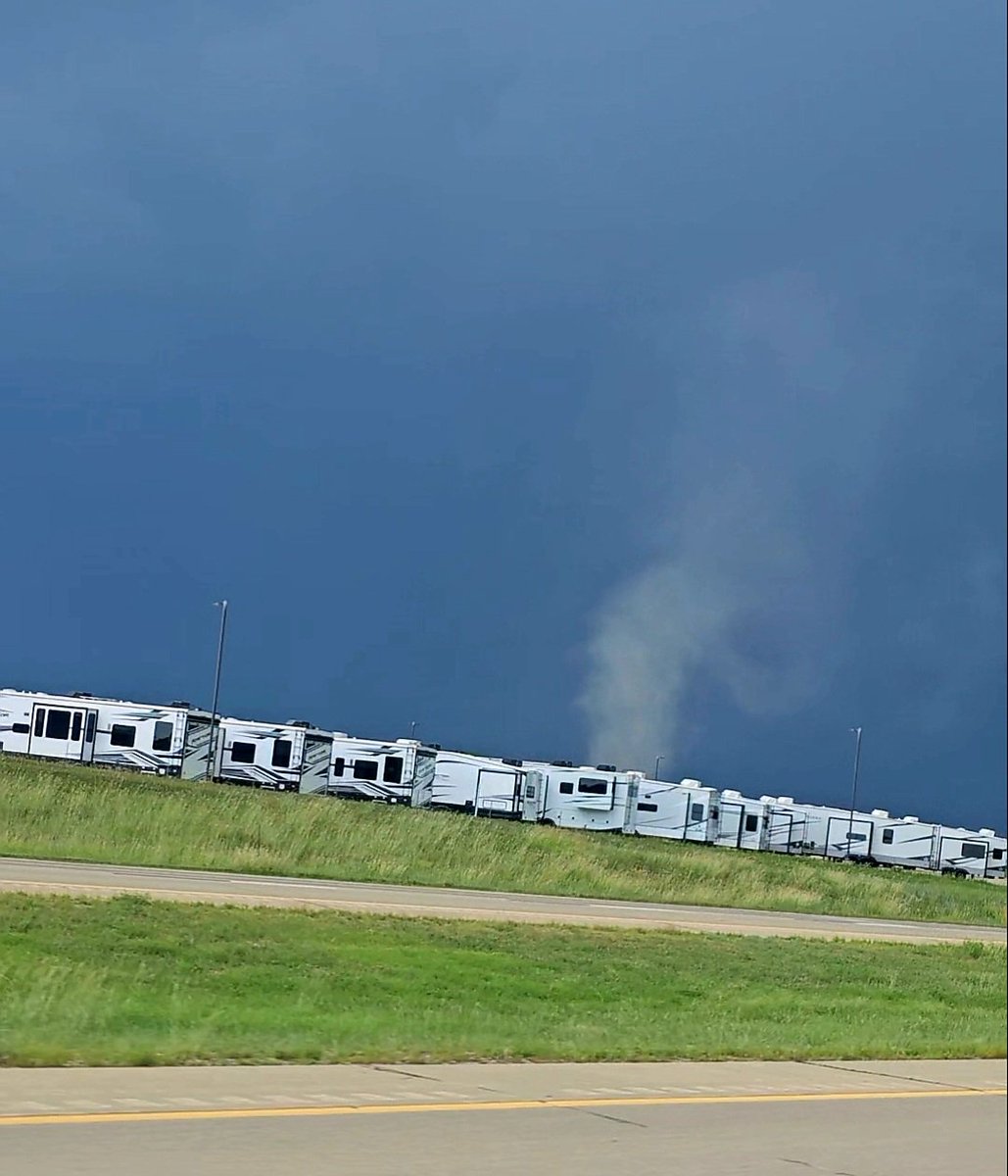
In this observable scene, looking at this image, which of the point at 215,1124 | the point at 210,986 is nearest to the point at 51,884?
the point at 210,986

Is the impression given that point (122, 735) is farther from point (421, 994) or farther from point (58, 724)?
point (421, 994)

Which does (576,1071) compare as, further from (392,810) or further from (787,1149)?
(392,810)

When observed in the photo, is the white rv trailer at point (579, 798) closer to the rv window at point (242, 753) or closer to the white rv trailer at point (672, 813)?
the white rv trailer at point (672, 813)

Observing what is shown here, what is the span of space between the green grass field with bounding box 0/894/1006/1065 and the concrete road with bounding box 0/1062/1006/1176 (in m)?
0.88

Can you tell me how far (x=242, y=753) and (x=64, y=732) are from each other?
18.3 ft

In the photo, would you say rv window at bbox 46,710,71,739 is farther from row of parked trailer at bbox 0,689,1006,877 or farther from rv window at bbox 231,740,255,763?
rv window at bbox 231,740,255,763

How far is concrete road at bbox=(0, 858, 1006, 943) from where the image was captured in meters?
26.0

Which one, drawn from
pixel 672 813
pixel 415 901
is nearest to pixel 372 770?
pixel 672 813

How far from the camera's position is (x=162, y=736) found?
51.6 meters

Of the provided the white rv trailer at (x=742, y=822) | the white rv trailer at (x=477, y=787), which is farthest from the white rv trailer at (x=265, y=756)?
the white rv trailer at (x=742, y=822)

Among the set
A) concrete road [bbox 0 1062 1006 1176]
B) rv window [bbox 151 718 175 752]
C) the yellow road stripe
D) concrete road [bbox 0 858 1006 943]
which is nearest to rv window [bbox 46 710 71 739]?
rv window [bbox 151 718 175 752]

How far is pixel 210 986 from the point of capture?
58.7ft

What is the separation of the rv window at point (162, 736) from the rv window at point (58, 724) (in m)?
2.72

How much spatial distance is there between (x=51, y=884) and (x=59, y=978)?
8325 millimetres
